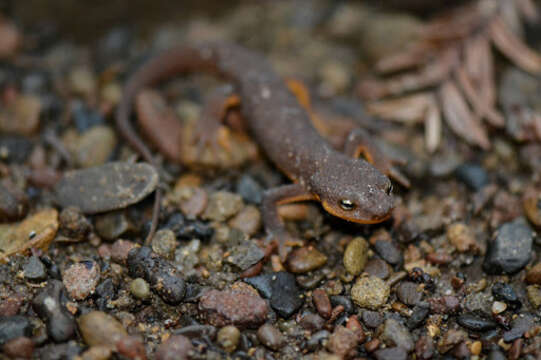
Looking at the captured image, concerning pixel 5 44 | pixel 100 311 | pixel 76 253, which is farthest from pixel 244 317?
pixel 5 44

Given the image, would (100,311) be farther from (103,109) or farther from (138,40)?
(138,40)

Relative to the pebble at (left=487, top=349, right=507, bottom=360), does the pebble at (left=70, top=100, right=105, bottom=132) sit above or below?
above

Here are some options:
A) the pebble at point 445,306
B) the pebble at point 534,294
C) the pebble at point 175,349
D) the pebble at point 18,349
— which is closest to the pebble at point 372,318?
the pebble at point 445,306

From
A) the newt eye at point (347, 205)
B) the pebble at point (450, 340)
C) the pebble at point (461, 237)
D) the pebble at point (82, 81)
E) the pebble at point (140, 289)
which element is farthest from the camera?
the pebble at point (82, 81)

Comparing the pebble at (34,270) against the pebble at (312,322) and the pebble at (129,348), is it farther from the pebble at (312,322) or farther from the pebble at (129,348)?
the pebble at (312,322)

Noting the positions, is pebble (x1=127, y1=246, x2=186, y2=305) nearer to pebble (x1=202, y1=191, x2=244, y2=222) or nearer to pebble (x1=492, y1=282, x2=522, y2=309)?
pebble (x1=202, y1=191, x2=244, y2=222)

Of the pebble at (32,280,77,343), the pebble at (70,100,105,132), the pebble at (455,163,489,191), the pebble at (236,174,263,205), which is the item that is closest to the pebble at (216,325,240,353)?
the pebble at (32,280,77,343)

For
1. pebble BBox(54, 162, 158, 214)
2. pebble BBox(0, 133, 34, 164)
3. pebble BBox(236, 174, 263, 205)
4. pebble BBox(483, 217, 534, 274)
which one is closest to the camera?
pebble BBox(483, 217, 534, 274)
